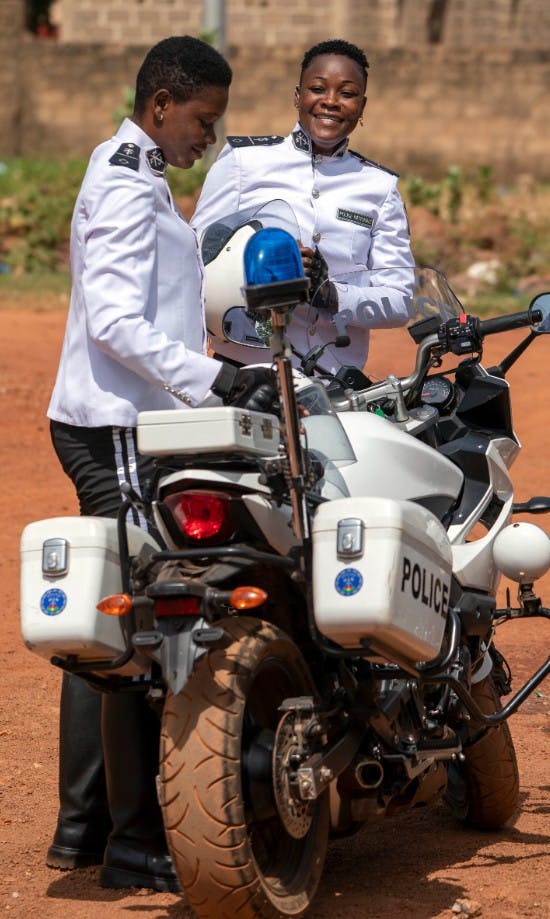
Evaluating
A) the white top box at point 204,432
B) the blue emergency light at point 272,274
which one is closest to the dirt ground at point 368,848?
the white top box at point 204,432

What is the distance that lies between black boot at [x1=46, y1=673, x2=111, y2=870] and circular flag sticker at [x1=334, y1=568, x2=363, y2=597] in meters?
1.09

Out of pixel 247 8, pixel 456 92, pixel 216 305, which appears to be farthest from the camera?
pixel 247 8

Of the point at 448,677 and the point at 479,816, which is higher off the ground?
the point at 448,677

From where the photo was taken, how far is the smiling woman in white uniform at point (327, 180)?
5.13 metres

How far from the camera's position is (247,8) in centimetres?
2875

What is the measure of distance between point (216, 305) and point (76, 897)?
1570mm

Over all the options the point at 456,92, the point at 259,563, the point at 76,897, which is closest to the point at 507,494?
the point at 259,563

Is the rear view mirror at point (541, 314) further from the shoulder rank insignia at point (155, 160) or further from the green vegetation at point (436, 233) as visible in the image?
the green vegetation at point (436, 233)

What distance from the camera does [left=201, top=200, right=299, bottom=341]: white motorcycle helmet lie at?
4.41 m

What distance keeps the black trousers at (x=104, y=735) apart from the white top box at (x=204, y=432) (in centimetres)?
52

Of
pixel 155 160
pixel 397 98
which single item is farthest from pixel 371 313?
pixel 397 98

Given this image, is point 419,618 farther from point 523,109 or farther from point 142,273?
point 523,109

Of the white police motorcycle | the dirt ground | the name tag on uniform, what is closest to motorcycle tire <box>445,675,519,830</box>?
the dirt ground

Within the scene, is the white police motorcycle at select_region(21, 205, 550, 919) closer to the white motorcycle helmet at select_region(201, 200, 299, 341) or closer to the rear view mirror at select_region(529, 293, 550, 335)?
the rear view mirror at select_region(529, 293, 550, 335)
